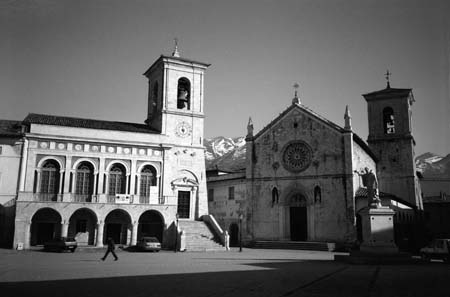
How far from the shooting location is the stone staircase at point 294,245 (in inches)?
1315

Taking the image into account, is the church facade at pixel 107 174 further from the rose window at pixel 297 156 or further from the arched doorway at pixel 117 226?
the rose window at pixel 297 156

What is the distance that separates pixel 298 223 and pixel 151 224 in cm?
1321

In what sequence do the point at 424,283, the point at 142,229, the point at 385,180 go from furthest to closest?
the point at 385,180 < the point at 142,229 < the point at 424,283

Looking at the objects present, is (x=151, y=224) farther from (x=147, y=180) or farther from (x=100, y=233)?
(x=100, y=233)

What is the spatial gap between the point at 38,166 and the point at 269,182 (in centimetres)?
2015

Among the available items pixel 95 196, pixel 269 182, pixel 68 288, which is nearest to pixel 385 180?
pixel 269 182

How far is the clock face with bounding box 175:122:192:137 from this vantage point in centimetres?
3653

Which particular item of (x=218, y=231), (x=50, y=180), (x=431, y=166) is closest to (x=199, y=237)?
(x=218, y=231)

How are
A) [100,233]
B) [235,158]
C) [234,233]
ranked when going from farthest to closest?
1. [235,158]
2. [234,233]
3. [100,233]

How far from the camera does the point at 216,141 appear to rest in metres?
169

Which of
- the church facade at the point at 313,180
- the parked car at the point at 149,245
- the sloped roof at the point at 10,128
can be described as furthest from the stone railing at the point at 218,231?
the sloped roof at the point at 10,128

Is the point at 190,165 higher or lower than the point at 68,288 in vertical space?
higher

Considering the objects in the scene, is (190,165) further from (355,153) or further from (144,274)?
(144,274)

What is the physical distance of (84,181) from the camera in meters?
32.1
